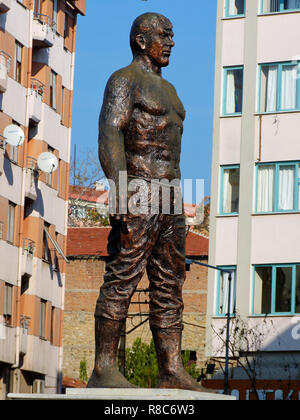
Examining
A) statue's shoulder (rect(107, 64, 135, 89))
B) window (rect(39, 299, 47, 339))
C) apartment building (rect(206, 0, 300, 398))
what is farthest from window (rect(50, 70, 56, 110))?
statue's shoulder (rect(107, 64, 135, 89))

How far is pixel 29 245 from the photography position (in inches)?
1991

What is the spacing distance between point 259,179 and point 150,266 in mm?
28402

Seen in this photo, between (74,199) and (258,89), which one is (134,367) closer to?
(258,89)

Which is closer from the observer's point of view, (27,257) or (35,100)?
(27,257)

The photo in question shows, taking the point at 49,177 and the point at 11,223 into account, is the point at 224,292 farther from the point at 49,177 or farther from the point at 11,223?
the point at 49,177

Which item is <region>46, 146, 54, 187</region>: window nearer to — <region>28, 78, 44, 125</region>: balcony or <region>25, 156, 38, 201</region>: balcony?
<region>28, 78, 44, 125</region>: balcony

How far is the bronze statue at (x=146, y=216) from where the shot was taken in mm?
13211

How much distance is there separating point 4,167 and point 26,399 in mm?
35970

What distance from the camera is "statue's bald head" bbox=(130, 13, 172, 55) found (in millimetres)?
13719

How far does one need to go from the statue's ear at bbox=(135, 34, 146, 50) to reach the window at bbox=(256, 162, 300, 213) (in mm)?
27680

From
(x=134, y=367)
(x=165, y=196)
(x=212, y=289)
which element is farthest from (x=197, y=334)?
(x=165, y=196)

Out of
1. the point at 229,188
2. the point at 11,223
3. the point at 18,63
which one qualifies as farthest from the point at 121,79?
the point at 18,63

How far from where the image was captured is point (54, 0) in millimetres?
53750

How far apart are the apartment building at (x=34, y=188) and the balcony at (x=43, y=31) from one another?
36 millimetres
